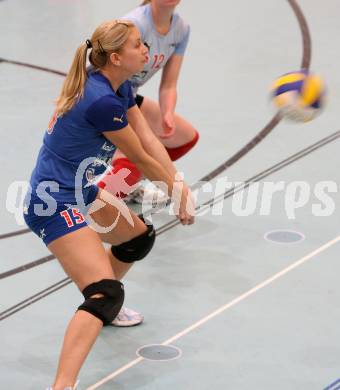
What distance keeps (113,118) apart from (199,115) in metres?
3.24

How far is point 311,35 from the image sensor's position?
28.9 feet

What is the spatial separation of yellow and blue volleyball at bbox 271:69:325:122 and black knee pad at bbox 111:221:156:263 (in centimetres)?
103

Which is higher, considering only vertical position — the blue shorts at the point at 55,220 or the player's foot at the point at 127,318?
the blue shorts at the point at 55,220

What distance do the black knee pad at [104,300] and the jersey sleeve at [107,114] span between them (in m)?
0.63

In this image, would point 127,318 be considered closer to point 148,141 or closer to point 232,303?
point 232,303

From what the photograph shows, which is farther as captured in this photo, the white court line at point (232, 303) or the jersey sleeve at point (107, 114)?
the white court line at point (232, 303)

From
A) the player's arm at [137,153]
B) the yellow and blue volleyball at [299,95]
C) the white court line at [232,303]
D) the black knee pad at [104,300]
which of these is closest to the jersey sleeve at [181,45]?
the yellow and blue volleyball at [299,95]

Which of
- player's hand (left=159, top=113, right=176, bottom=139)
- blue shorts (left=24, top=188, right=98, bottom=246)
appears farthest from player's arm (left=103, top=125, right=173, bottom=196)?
player's hand (left=159, top=113, right=176, bottom=139)

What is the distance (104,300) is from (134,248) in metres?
0.59

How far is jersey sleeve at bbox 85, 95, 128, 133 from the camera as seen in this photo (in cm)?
404

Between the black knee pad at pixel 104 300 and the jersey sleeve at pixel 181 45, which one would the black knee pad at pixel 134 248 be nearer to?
the black knee pad at pixel 104 300

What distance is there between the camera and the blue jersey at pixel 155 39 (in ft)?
17.5

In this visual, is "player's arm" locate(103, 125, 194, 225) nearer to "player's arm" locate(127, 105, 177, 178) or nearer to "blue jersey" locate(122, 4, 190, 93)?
"player's arm" locate(127, 105, 177, 178)

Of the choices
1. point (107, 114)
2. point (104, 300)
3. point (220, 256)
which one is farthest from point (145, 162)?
point (220, 256)
